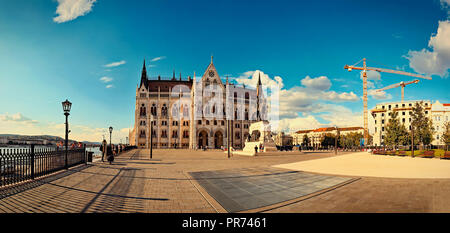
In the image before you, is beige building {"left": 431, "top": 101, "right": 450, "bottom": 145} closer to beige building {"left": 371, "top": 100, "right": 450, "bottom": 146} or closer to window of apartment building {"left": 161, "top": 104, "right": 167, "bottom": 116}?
beige building {"left": 371, "top": 100, "right": 450, "bottom": 146}

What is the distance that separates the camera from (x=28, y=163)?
29.9ft

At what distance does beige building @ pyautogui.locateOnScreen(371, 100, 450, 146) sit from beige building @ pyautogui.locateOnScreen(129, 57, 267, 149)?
49.2 metres

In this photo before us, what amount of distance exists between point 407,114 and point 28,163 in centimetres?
10462

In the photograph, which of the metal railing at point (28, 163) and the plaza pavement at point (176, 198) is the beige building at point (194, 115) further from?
the plaza pavement at point (176, 198)

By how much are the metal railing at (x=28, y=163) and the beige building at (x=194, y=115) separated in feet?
198

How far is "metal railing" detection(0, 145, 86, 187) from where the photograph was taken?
26.1ft

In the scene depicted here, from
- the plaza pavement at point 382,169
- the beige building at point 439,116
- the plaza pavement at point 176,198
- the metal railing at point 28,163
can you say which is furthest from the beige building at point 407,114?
the metal railing at point 28,163

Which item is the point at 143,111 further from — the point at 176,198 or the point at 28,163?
the point at 176,198

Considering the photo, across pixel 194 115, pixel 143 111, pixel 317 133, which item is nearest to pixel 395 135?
pixel 194 115

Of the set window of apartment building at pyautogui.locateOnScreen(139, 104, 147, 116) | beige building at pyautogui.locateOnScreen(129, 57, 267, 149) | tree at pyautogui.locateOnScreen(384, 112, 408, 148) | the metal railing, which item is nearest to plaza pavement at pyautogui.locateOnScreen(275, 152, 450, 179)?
the metal railing

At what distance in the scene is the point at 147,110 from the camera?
76.9 metres
